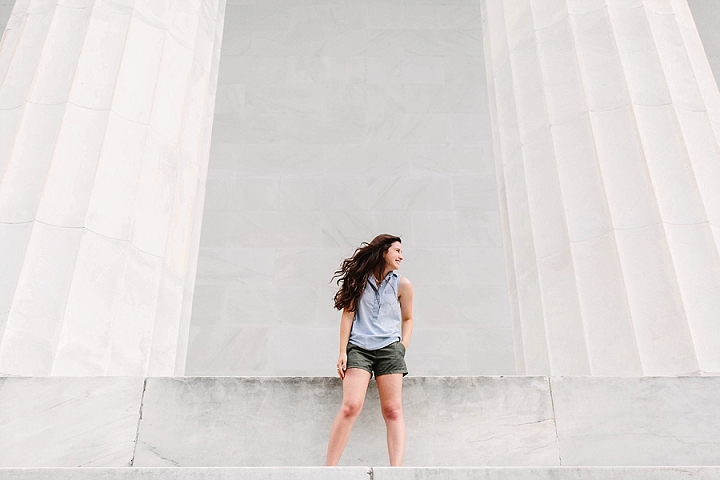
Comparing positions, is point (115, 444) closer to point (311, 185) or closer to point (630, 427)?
point (630, 427)

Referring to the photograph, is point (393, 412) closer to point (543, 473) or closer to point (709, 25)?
point (543, 473)

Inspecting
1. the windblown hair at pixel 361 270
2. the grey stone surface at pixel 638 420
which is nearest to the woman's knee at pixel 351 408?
the windblown hair at pixel 361 270

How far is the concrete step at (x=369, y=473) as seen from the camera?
5.56 meters

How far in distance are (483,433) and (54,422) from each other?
4507 mm

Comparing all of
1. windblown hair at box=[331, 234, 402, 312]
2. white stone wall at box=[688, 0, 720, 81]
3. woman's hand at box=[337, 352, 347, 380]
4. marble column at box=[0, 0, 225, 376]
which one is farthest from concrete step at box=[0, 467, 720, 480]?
white stone wall at box=[688, 0, 720, 81]

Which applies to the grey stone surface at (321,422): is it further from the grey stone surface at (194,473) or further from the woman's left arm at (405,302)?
the grey stone surface at (194,473)

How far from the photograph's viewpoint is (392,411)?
23.7ft

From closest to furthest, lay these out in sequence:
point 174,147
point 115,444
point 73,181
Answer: point 115,444 < point 73,181 < point 174,147

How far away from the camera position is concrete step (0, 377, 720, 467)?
7641mm

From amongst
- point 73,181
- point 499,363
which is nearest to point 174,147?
point 73,181

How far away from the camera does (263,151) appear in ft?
58.1

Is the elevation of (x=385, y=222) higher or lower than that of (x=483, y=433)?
higher

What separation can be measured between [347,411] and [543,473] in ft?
7.13

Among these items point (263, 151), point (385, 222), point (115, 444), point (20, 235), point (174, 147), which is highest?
point (263, 151)
